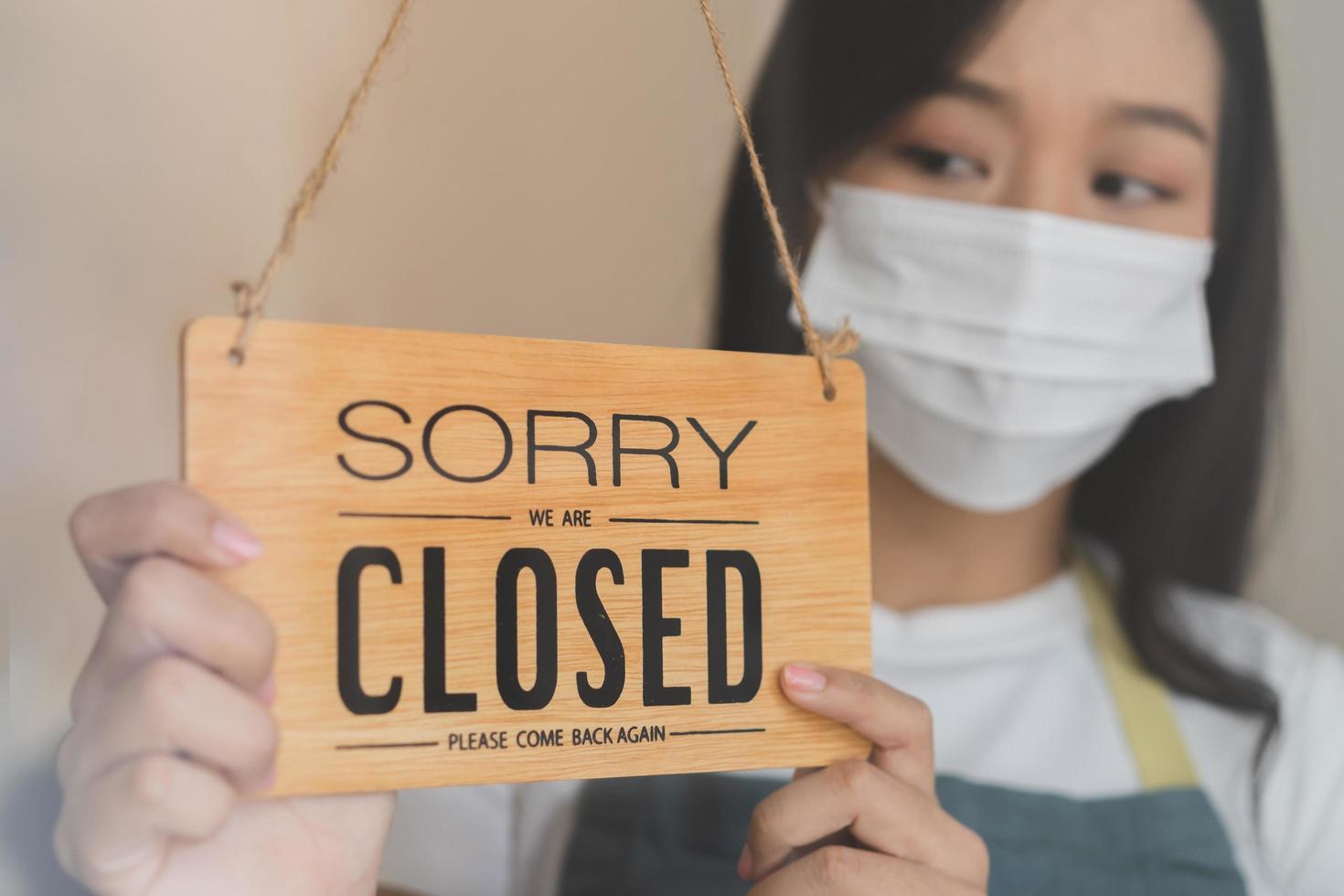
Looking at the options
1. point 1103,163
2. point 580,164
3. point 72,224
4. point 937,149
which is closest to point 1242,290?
point 1103,163

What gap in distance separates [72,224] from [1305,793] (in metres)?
1.14

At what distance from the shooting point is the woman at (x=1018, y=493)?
83cm

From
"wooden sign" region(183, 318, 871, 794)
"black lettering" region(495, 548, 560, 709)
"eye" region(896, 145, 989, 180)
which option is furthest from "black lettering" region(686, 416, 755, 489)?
"eye" region(896, 145, 989, 180)

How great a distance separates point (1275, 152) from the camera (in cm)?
106

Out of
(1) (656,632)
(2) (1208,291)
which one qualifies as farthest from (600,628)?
(2) (1208,291)

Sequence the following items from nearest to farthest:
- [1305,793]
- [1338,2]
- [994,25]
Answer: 1. [994,25]
2. [1305,793]
3. [1338,2]

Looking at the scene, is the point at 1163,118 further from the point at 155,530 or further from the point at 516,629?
the point at 155,530

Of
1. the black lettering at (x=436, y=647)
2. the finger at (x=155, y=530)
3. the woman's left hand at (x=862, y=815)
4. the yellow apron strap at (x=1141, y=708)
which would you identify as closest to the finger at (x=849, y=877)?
the woman's left hand at (x=862, y=815)

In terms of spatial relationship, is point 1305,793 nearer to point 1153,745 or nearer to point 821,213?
point 1153,745

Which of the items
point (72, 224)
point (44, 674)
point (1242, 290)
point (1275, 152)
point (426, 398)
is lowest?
point (44, 674)

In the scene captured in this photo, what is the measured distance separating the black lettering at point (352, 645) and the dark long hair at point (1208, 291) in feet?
2.01

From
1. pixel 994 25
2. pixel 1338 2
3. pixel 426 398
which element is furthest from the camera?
pixel 1338 2

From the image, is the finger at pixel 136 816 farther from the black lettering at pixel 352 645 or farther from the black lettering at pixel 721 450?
the black lettering at pixel 721 450

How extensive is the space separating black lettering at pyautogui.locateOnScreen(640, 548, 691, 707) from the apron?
38 cm
